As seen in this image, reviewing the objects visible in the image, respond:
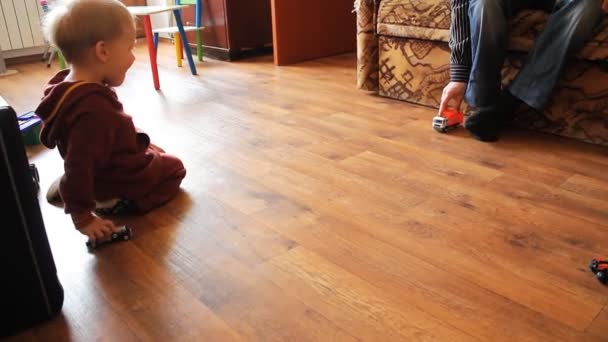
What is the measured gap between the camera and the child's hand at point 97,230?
1.11 m

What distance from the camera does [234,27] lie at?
3.16m

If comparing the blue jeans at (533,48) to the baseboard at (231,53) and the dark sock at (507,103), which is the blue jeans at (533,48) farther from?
the baseboard at (231,53)

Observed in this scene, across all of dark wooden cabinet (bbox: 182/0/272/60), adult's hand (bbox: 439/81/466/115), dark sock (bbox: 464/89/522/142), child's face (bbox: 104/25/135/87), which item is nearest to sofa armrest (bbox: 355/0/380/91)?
adult's hand (bbox: 439/81/466/115)

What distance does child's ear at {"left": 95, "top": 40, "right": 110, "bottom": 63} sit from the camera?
1.12 metres

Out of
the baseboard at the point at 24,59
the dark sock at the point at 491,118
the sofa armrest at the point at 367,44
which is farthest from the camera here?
the baseboard at the point at 24,59

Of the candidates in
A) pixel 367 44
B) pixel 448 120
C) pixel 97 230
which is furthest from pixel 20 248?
pixel 367 44

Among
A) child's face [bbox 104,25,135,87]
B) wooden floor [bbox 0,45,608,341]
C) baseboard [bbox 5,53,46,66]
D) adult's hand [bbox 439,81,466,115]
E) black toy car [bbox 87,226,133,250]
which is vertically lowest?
wooden floor [bbox 0,45,608,341]

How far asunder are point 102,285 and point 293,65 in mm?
2184

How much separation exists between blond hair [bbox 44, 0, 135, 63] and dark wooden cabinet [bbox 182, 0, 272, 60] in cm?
207

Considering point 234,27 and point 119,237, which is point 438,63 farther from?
point 234,27

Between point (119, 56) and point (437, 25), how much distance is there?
1.25 m

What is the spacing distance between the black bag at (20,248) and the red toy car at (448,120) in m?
1.34

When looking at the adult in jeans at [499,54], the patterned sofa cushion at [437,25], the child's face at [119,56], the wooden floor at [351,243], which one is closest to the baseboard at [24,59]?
the wooden floor at [351,243]

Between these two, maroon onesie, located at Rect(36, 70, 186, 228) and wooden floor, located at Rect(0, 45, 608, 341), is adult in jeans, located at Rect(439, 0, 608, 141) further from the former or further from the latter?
maroon onesie, located at Rect(36, 70, 186, 228)
